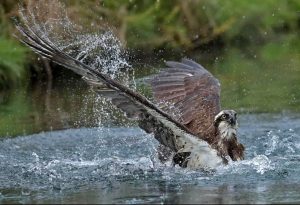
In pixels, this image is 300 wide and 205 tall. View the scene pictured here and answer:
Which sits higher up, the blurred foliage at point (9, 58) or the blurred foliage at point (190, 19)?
the blurred foliage at point (190, 19)

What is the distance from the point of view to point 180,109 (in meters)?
9.34

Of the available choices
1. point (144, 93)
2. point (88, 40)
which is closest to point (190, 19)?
point (88, 40)

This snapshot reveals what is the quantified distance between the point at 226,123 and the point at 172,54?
28.7ft

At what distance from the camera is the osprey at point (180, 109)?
7.55 metres

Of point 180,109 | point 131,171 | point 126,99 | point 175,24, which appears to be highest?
point 175,24

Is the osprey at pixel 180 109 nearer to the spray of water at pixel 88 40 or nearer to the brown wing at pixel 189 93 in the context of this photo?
the brown wing at pixel 189 93

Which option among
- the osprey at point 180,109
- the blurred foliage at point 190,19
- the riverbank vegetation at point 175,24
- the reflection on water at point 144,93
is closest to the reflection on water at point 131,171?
the osprey at point 180,109

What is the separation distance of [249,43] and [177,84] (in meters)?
9.49

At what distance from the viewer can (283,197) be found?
23.8 ft

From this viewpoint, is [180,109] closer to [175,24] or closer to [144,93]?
[144,93]

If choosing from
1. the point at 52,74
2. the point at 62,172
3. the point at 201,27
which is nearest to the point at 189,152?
the point at 62,172

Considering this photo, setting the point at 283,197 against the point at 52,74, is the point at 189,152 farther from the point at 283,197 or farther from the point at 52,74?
the point at 52,74

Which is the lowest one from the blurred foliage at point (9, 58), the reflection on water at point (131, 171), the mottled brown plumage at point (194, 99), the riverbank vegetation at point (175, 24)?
the reflection on water at point (131, 171)

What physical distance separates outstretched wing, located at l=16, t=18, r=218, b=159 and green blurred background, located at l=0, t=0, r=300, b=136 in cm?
344
